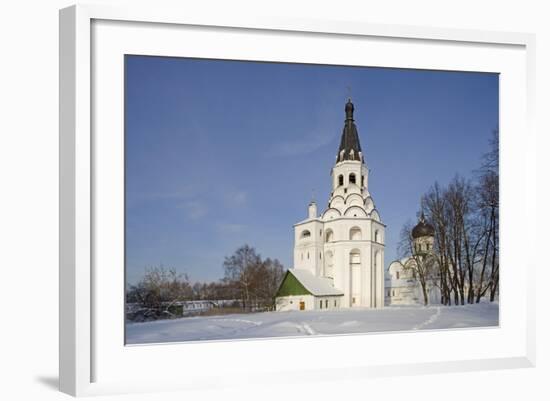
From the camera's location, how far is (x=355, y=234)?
10.3 metres

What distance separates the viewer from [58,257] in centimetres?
909

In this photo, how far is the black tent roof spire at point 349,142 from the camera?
999cm

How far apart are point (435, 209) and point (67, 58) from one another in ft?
14.7

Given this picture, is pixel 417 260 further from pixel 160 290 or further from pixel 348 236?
pixel 160 290

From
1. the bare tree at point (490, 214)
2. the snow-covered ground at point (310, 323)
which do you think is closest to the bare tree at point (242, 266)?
the snow-covered ground at point (310, 323)

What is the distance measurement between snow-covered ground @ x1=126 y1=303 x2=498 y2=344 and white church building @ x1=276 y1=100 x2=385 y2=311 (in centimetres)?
13

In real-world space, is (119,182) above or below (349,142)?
below

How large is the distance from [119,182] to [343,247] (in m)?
2.80

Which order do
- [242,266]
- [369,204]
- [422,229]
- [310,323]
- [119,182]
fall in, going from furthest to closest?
1. [422,229]
2. [369,204]
3. [310,323]
4. [242,266]
5. [119,182]

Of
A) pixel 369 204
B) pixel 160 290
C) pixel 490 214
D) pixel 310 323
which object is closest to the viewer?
pixel 160 290

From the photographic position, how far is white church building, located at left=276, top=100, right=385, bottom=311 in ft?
32.2

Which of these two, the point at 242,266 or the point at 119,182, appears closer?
the point at 119,182

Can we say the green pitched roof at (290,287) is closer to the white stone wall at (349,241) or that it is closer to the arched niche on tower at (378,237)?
the white stone wall at (349,241)

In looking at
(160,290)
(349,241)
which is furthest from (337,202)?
(160,290)
